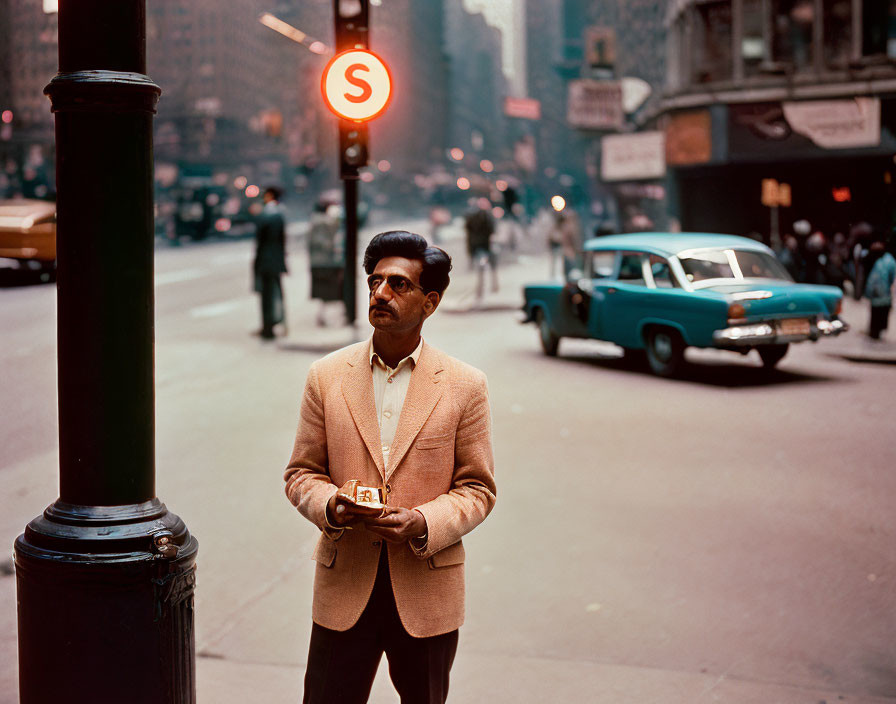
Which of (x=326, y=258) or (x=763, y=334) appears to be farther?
(x=326, y=258)

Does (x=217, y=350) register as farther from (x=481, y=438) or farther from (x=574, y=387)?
(x=481, y=438)

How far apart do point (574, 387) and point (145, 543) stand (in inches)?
387

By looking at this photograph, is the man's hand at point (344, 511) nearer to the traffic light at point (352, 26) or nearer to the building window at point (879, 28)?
the traffic light at point (352, 26)

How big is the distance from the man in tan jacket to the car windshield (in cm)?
1090

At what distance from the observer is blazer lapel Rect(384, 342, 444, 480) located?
2771 mm

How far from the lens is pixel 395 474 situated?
9.11ft

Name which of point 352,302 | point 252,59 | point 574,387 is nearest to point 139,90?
point 574,387

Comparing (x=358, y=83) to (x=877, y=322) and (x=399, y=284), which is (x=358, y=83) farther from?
(x=877, y=322)

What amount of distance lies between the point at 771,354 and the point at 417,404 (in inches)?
476

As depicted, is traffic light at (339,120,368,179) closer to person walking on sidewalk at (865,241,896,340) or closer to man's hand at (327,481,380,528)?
person walking on sidewalk at (865,241,896,340)

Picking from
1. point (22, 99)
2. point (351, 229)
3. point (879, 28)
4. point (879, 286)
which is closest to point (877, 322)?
point (879, 286)

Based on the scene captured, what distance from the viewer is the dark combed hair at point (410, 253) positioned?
9.14ft

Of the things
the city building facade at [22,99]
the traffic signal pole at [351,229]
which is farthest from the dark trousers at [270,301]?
the city building facade at [22,99]

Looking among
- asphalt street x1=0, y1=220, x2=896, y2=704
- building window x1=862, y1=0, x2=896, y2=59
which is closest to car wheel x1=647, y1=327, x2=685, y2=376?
asphalt street x1=0, y1=220, x2=896, y2=704
